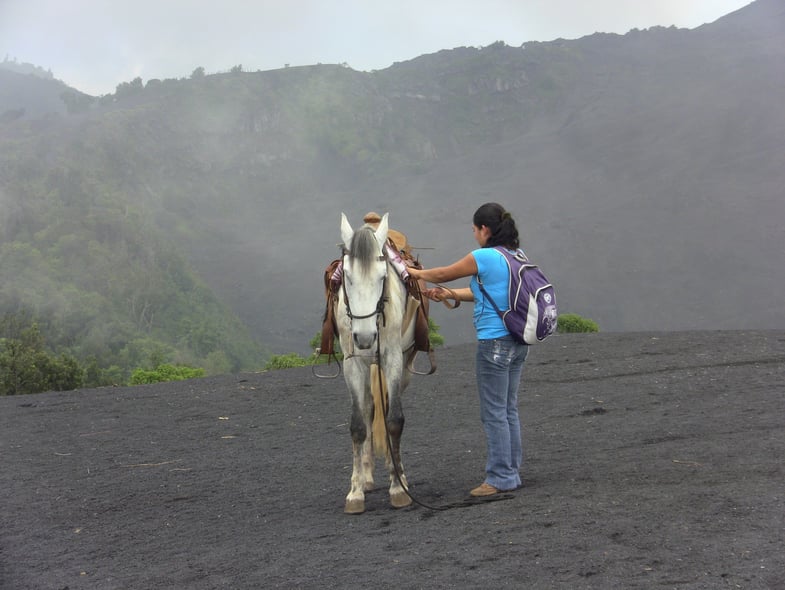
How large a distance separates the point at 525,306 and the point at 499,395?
719 millimetres

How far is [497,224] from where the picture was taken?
20.0ft

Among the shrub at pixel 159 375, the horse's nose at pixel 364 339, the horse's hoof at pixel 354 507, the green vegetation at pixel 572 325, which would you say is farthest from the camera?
the green vegetation at pixel 572 325

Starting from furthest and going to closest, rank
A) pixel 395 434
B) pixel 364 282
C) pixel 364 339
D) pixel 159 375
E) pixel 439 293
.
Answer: pixel 159 375
pixel 395 434
pixel 439 293
pixel 364 282
pixel 364 339

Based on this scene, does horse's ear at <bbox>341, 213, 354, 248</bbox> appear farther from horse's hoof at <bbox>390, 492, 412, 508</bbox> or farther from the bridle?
horse's hoof at <bbox>390, 492, 412, 508</bbox>

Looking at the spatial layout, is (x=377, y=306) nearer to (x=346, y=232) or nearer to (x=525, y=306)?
(x=346, y=232)

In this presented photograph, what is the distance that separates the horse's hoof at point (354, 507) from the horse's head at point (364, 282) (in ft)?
4.27

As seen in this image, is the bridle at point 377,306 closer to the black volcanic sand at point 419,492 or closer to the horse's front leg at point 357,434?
the horse's front leg at point 357,434

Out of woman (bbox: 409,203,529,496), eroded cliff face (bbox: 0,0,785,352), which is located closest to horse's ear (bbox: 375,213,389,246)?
woman (bbox: 409,203,529,496)

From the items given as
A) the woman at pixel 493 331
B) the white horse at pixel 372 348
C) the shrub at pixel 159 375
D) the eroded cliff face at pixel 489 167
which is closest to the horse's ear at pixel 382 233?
the white horse at pixel 372 348

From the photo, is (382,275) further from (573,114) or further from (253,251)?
(573,114)

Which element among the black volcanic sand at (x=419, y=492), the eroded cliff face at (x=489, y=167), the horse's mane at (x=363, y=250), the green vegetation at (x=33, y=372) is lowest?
the black volcanic sand at (x=419, y=492)

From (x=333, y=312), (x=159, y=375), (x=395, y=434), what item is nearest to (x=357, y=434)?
(x=395, y=434)

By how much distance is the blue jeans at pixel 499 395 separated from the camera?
19.9 ft

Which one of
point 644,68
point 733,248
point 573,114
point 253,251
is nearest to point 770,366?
point 733,248
